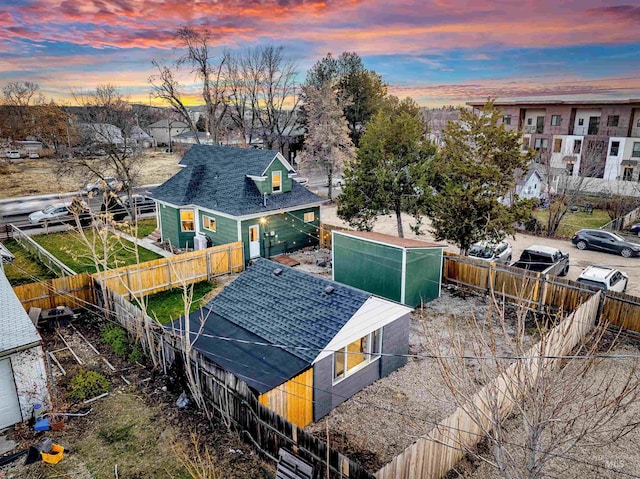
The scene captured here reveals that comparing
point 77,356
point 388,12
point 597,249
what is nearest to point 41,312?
point 77,356

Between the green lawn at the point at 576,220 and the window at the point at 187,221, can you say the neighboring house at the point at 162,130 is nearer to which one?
the window at the point at 187,221

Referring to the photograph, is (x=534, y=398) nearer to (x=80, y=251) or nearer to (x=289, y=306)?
(x=289, y=306)

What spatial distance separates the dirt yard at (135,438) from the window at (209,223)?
12.2 meters

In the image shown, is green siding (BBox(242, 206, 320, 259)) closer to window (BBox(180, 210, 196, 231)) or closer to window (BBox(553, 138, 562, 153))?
window (BBox(180, 210, 196, 231))

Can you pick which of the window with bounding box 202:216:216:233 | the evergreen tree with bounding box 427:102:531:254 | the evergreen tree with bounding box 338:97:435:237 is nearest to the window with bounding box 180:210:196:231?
the window with bounding box 202:216:216:233

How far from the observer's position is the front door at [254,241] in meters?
22.4

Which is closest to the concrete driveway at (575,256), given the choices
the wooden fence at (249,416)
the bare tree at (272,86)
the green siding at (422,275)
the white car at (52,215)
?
the green siding at (422,275)

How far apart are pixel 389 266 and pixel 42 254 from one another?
58.8ft

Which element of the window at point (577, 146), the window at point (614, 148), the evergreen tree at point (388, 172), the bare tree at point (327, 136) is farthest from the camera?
the window at point (577, 146)

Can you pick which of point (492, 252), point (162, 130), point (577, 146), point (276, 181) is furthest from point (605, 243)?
point (162, 130)

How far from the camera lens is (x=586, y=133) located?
4647 cm

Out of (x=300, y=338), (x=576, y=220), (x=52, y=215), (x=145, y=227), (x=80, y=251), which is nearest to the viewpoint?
(x=300, y=338)

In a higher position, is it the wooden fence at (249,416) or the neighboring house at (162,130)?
the neighboring house at (162,130)

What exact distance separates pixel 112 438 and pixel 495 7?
26.9m
